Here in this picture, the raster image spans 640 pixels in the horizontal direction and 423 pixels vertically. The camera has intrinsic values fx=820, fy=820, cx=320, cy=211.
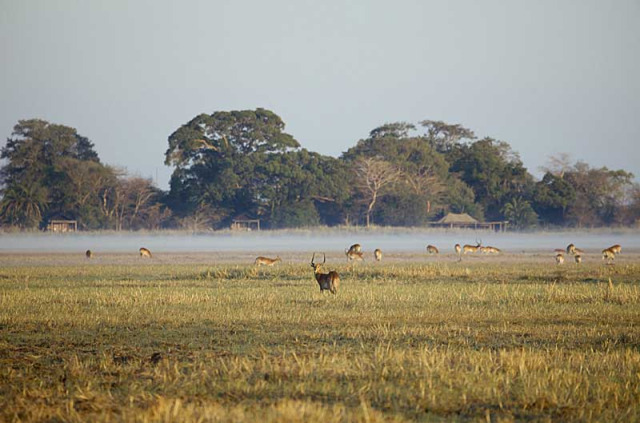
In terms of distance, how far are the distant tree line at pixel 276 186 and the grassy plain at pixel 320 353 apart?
52.2 meters

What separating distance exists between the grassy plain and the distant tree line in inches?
2057

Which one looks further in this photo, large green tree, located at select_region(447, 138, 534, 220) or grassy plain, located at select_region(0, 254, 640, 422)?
large green tree, located at select_region(447, 138, 534, 220)

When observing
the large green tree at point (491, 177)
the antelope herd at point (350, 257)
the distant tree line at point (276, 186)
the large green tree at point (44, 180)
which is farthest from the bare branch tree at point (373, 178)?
the antelope herd at point (350, 257)

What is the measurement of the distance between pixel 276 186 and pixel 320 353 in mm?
62862

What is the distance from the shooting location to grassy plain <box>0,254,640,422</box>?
805 cm

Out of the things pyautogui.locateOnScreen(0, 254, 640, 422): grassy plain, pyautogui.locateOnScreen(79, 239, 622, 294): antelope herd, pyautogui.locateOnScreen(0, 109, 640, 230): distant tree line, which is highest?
pyautogui.locateOnScreen(0, 109, 640, 230): distant tree line

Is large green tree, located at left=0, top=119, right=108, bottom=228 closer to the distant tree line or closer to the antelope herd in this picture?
the distant tree line

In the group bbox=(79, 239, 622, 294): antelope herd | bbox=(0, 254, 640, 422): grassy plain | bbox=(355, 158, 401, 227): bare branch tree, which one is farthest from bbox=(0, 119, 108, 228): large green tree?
bbox=(0, 254, 640, 422): grassy plain

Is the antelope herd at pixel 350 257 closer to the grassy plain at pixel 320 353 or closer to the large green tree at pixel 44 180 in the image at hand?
the grassy plain at pixel 320 353

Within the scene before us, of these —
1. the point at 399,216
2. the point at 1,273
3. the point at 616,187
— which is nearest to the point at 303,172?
the point at 399,216

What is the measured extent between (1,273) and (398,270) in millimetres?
12636

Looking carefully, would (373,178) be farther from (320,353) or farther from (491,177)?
(320,353)

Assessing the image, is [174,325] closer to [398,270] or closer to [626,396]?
[626,396]

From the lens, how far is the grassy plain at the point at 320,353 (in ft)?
26.4
